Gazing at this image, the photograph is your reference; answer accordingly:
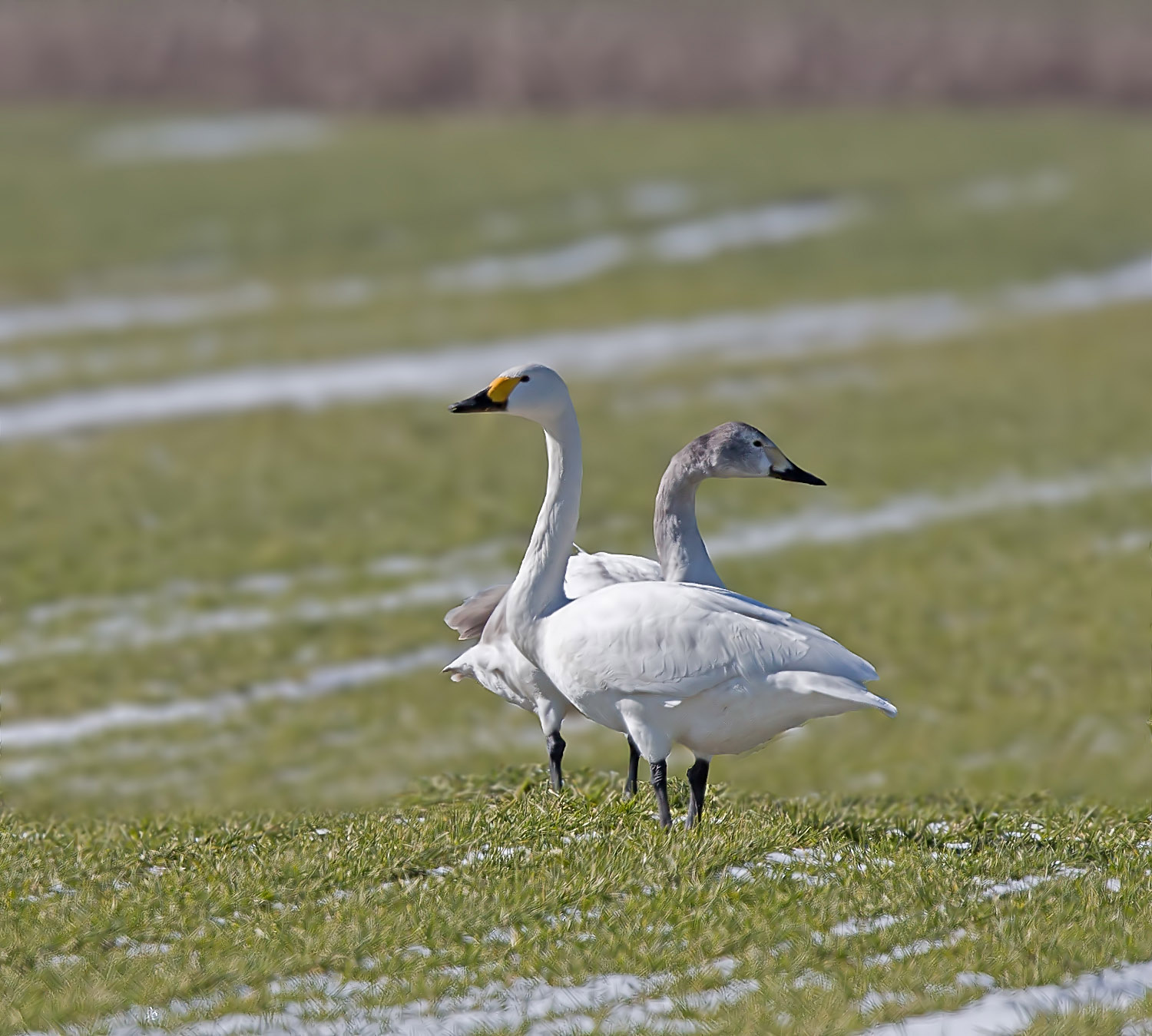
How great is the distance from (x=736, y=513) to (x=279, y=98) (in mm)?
27701

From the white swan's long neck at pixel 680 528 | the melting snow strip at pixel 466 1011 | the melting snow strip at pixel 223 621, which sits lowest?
the melting snow strip at pixel 223 621

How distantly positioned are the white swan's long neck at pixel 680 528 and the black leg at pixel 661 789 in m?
0.93

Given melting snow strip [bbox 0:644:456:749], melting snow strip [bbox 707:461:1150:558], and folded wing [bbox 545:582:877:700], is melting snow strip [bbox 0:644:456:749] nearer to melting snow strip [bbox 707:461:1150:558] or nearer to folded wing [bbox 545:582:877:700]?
melting snow strip [bbox 707:461:1150:558]

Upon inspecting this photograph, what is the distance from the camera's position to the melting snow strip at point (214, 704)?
11961 millimetres

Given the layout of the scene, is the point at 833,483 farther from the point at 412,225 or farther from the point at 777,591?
the point at 412,225

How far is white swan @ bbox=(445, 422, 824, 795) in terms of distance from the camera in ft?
23.9

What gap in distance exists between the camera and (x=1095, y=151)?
35719 millimetres

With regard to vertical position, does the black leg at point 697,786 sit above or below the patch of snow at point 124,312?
below

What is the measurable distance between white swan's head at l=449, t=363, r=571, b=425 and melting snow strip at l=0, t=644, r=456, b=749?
19.4ft

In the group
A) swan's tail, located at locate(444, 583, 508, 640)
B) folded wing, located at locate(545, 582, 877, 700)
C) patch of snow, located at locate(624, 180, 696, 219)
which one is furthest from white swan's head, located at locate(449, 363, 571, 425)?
patch of snow, located at locate(624, 180, 696, 219)

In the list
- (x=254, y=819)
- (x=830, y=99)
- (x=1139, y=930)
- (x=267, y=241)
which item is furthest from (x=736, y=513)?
(x=830, y=99)

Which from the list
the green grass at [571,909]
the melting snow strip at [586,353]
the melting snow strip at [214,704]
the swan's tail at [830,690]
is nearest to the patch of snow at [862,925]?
the green grass at [571,909]

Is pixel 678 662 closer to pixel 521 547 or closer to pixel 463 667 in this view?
pixel 463 667

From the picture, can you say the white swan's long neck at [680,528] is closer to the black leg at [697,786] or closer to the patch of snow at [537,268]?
the black leg at [697,786]
